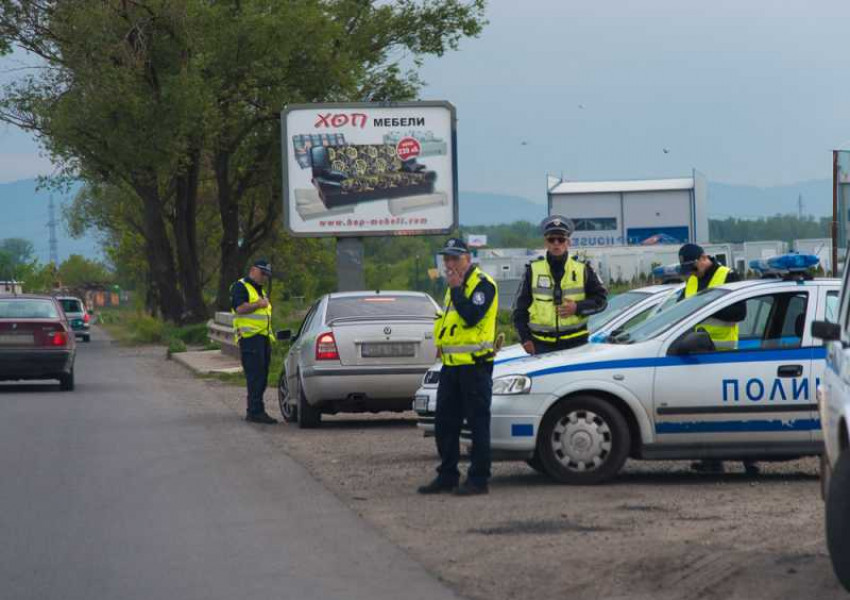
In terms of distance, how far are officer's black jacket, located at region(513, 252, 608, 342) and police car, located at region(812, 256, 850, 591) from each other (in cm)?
395

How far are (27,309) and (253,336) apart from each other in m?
7.79

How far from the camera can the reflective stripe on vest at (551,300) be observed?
38.7ft

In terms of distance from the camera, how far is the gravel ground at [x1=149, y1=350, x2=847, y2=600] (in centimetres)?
730

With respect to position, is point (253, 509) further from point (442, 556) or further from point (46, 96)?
point (46, 96)

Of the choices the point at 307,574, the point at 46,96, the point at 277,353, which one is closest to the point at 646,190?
the point at 46,96

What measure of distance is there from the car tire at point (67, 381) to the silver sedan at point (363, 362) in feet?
28.6

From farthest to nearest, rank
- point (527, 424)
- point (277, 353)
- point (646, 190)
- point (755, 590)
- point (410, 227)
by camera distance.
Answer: point (646, 190)
point (277, 353)
point (410, 227)
point (527, 424)
point (755, 590)

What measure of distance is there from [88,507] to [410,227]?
780 inches

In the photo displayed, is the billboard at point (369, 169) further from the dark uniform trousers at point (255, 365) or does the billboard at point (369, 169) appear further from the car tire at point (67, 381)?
the dark uniform trousers at point (255, 365)

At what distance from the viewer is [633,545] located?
8.31 m

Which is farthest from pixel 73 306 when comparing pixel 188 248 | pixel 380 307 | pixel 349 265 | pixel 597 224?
pixel 380 307

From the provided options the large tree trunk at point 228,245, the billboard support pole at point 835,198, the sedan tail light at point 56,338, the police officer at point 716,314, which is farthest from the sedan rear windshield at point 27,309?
the large tree trunk at point 228,245

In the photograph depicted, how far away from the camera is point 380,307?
16531mm

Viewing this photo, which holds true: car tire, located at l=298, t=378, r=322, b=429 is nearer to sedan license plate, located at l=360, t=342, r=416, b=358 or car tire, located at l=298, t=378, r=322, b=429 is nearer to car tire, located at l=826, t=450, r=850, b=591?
sedan license plate, located at l=360, t=342, r=416, b=358
